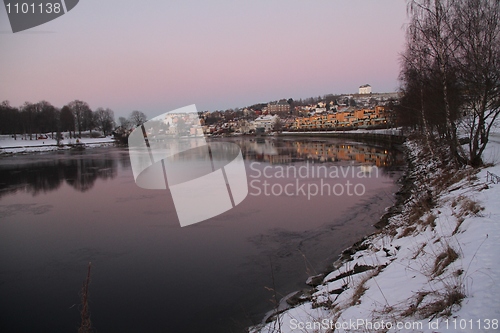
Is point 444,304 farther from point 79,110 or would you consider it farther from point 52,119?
point 79,110

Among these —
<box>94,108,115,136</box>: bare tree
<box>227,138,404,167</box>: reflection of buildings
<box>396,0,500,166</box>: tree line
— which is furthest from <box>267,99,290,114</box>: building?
<box>396,0,500,166</box>: tree line

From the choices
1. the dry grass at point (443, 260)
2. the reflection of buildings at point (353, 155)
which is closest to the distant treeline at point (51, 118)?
the reflection of buildings at point (353, 155)

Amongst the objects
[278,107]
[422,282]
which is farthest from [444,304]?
[278,107]

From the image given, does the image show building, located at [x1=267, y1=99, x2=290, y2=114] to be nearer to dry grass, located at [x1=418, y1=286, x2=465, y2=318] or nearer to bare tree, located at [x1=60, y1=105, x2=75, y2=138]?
bare tree, located at [x1=60, y1=105, x2=75, y2=138]

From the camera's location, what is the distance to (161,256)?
252 inches

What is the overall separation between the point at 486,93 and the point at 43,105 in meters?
93.4

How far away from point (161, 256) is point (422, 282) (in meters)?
4.76

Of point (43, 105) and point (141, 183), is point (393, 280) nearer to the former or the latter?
point (141, 183)

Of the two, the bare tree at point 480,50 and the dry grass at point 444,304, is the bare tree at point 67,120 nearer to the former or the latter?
the bare tree at point 480,50

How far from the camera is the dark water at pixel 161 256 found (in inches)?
177

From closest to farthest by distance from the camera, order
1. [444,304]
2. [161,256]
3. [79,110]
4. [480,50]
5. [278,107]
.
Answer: [444,304] → [161,256] → [480,50] → [79,110] → [278,107]

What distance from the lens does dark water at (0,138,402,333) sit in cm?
451

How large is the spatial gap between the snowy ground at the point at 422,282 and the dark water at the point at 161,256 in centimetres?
86

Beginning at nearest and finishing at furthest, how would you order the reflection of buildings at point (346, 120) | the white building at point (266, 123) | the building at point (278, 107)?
the reflection of buildings at point (346, 120) → the white building at point (266, 123) → the building at point (278, 107)
